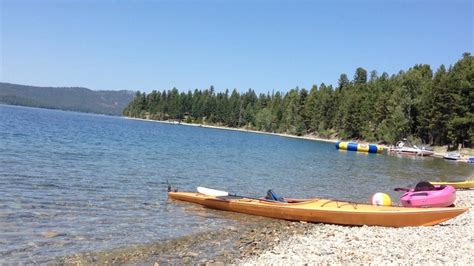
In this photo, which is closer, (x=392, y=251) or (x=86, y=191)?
(x=392, y=251)

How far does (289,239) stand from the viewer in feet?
42.6

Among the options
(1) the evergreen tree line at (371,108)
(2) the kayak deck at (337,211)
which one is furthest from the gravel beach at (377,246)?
(1) the evergreen tree line at (371,108)

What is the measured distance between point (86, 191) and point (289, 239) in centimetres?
1041

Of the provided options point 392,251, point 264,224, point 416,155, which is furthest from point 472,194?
point 416,155

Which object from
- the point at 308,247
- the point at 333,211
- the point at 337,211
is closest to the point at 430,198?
the point at 337,211

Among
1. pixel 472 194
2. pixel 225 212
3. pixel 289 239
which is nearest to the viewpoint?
pixel 289 239

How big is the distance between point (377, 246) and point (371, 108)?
103 meters

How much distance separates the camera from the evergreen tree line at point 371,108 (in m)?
77.8

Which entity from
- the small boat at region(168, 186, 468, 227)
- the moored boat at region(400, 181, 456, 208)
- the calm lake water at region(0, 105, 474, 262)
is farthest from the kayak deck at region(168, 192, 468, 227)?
the moored boat at region(400, 181, 456, 208)

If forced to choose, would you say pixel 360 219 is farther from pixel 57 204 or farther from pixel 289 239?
pixel 57 204

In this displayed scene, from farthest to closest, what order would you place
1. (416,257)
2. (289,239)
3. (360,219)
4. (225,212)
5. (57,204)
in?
(225,212) < (57,204) < (360,219) < (289,239) < (416,257)

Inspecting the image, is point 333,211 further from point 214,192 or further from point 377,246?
point 214,192

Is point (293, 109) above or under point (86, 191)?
above

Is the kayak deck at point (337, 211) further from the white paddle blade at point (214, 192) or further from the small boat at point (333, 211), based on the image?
the white paddle blade at point (214, 192)
